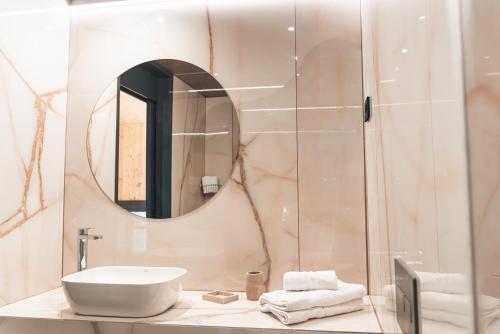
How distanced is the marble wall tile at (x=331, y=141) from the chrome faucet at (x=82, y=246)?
94 centimetres

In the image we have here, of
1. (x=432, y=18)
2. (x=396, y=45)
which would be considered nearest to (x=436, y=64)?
(x=432, y=18)

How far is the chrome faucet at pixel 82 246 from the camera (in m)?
1.76

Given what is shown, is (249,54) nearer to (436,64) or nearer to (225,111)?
(225,111)

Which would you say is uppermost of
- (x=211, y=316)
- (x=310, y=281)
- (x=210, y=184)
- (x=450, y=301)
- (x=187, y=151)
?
(x=187, y=151)

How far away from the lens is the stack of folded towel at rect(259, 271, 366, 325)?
1342 mm

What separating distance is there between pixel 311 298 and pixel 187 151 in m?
0.89

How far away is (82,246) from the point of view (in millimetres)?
1775

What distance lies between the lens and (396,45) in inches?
32.8

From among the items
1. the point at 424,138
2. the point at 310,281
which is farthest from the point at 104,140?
the point at 424,138

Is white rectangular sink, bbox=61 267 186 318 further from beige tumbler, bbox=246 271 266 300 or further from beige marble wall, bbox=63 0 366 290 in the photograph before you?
beige marble wall, bbox=63 0 366 290

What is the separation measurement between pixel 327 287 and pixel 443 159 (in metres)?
1.09

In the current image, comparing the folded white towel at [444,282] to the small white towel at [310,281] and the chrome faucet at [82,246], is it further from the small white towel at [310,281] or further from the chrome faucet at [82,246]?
the chrome faucet at [82,246]

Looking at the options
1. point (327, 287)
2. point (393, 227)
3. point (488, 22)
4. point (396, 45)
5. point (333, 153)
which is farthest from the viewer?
point (333, 153)

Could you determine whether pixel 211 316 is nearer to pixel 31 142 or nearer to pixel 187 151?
pixel 187 151
